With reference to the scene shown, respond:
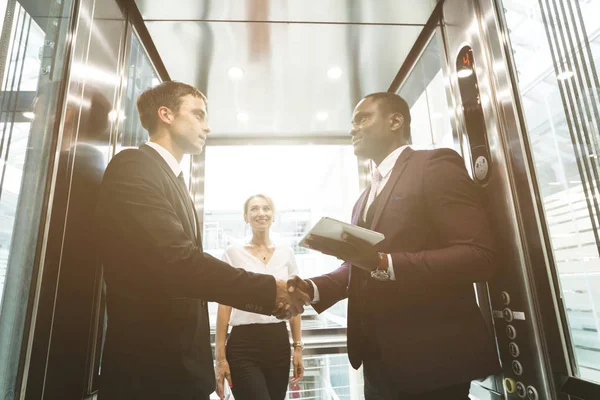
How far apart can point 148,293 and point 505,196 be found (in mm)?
1451

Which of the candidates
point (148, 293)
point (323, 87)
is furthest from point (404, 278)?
point (323, 87)

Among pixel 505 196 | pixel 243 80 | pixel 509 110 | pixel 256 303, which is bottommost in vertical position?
pixel 256 303

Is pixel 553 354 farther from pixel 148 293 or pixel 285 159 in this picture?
pixel 285 159

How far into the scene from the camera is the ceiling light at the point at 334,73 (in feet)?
9.41

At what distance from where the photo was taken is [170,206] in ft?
4.76

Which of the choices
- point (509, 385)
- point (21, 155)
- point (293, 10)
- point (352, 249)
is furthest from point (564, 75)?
point (21, 155)

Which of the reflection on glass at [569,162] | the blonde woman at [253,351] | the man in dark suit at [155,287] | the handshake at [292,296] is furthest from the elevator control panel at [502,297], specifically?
the blonde woman at [253,351]

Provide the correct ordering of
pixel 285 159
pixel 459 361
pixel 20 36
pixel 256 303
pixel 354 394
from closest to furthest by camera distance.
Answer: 1. pixel 20 36
2. pixel 459 361
3. pixel 256 303
4. pixel 354 394
5. pixel 285 159

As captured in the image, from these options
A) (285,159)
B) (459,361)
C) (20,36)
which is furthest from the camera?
(285,159)

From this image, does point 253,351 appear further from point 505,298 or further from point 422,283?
point 505,298

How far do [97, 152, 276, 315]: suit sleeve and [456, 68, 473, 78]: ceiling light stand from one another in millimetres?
1476

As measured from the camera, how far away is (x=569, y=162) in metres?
1.29

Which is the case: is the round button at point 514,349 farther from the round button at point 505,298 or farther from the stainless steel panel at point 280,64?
the stainless steel panel at point 280,64

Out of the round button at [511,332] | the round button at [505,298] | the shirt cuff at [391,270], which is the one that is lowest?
the round button at [511,332]
